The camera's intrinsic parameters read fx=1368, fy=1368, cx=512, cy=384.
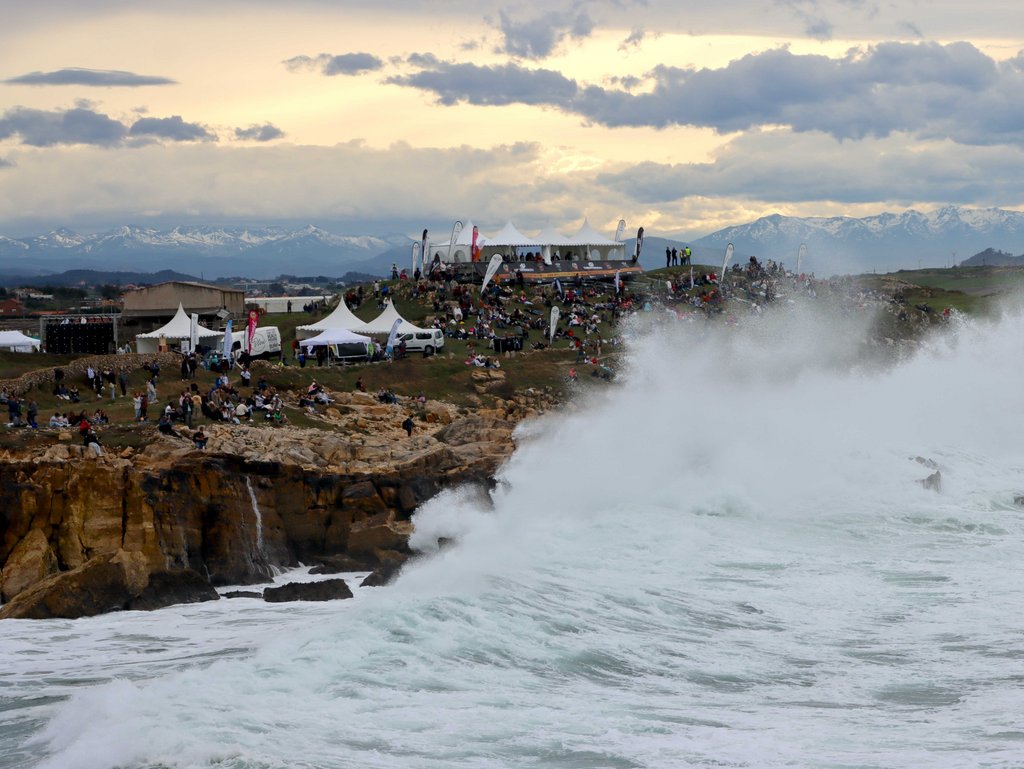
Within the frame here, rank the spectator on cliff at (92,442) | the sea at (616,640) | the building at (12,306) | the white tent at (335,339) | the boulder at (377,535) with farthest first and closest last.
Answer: the building at (12,306), the white tent at (335,339), the boulder at (377,535), the spectator on cliff at (92,442), the sea at (616,640)

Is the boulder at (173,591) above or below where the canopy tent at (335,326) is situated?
below

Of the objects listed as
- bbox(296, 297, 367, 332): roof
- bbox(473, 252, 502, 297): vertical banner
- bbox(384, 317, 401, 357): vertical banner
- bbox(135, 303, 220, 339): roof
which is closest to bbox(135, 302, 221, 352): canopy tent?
bbox(135, 303, 220, 339): roof

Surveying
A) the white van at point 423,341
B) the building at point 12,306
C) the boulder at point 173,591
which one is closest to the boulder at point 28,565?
the boulder at point 173,591

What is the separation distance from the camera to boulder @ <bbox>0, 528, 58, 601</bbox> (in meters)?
26.0

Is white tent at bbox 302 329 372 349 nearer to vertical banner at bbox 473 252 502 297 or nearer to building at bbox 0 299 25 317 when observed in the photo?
vertical banner at bbox 473 252 502 297

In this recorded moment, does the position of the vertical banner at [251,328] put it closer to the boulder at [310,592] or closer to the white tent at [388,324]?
the white tent at [388,324]

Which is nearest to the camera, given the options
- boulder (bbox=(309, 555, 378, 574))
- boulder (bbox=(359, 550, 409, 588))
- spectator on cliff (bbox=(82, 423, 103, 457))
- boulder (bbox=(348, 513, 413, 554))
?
boulder (bbox=(359, 550, 409, 588))

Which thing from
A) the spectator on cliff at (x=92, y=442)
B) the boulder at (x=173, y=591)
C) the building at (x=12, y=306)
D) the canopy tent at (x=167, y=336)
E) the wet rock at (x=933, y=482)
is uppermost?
the canopy tent at (x=167, y=336)

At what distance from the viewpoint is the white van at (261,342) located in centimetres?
4919

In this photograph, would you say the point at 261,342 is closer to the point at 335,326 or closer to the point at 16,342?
the point at 335,326

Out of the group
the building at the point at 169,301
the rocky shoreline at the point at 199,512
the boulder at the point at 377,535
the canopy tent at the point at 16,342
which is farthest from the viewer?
the building at the point at 169,301

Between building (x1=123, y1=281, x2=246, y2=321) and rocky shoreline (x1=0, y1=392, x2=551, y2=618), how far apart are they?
93.7ft

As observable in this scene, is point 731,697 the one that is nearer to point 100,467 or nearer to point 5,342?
point 100,467

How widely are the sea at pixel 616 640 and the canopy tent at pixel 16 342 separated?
23.2 m
